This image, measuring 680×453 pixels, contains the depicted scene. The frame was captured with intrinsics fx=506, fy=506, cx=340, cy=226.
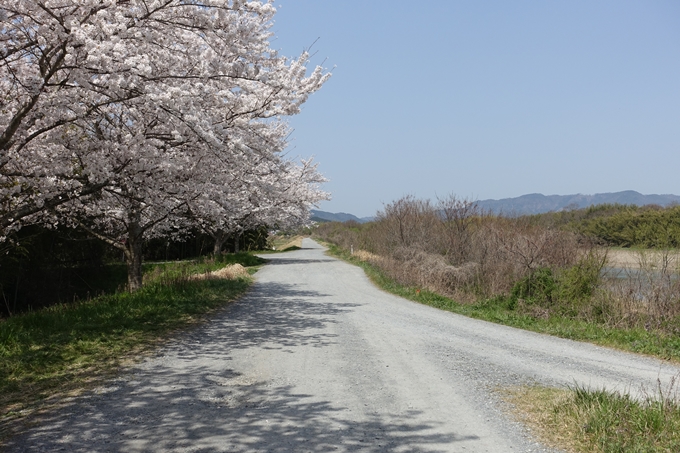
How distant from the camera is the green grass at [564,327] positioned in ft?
30.9

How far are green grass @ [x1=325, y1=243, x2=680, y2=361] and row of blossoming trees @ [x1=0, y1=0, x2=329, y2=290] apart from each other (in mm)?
6579

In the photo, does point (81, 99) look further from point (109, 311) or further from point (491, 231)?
point (491, 231)

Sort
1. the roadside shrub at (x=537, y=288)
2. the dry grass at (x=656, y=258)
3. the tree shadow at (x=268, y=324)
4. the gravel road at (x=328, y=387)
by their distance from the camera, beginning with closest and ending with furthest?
the gravel road at (x=328, y=387), the tree shadow at (x=268, y=324), the dry grass at (x=656, y=258), the roadside shrub at (x=537, y=288)

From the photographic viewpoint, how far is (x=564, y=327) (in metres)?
11.3

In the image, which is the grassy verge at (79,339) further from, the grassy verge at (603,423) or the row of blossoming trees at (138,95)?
the grassy verge at (603,423)

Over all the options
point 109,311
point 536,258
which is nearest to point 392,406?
point 109,311

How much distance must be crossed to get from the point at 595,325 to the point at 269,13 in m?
9.41

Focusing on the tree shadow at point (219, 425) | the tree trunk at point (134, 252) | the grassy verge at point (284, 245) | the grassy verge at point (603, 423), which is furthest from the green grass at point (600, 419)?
the grassy verge at point (284, 245)

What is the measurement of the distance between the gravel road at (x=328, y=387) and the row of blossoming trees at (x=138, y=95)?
3250 millimetres

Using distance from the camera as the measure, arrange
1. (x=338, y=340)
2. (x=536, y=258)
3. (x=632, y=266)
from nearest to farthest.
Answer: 1. (x=338, y=340)
2. (x=632, y=266)
3. (x=536, y=258)

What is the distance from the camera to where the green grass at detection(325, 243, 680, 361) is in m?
9.41

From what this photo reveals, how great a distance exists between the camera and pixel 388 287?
1875 cm

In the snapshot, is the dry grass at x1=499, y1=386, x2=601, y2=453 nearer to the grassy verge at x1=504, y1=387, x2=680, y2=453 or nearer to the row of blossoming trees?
the grassy verge at x1=504, y1=387, x2=680, y2=453

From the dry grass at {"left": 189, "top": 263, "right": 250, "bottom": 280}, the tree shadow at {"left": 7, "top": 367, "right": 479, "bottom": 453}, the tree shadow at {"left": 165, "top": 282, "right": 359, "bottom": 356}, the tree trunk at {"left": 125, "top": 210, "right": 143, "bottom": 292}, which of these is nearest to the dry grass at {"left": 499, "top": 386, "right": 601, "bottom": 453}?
the tree shadow at {"left": 7, "top": 367, "right": 479, "bottom": 453}
